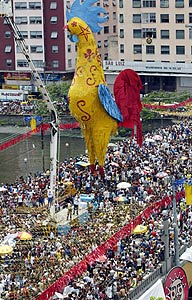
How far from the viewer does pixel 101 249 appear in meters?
31.2

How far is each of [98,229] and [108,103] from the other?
902cm

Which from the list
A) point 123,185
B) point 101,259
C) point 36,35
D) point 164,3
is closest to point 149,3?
point 164,3

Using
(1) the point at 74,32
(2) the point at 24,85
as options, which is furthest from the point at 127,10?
(1) the point at 74,32

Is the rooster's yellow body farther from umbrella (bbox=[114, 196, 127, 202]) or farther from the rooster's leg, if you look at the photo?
umbrella (bbox=[114, 196, 127, 202])

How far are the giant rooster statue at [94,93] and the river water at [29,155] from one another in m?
15.3

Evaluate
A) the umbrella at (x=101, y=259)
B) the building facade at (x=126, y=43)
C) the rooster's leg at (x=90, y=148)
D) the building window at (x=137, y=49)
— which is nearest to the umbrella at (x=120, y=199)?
the rooster's leg at (x=90, y=148)

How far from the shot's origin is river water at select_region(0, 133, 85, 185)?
5831cm

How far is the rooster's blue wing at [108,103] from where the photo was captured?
40.6m

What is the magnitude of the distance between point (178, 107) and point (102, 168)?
27428 millimetres

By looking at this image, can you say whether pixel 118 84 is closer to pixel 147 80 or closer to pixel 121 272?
pixel 121 272

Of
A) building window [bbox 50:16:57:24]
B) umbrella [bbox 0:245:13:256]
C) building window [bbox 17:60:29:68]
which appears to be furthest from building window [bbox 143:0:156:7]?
umbrella [bbox 0:245:13:256]

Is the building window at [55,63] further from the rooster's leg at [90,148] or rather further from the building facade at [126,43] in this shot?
the rooster's leg at [90,148]

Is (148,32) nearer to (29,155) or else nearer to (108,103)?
(29,155)

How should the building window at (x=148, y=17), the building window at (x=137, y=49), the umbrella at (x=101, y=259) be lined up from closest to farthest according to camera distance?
1. the umbrella at (x=101, y=259)
2. the building window at (x=148, y=17)
3. the building window at (x=137, y=49)
